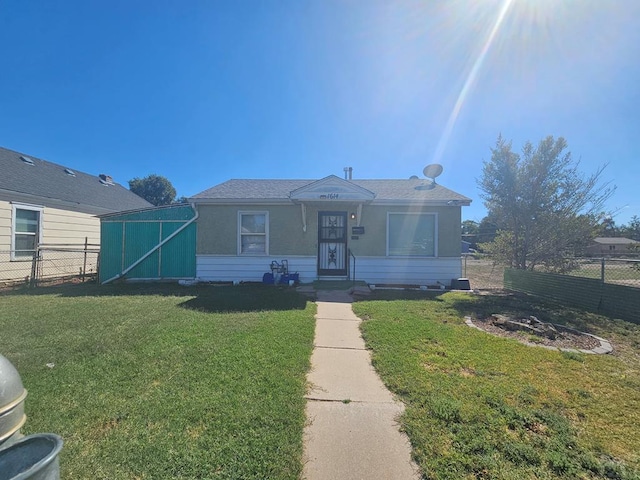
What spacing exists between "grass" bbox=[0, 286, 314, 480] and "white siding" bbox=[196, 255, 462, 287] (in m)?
3.84

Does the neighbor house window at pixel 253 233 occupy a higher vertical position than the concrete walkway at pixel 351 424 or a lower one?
higher

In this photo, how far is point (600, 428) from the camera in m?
2.41

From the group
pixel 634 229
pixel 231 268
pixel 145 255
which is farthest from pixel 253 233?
pixel 634 229

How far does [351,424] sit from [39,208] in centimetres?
1434

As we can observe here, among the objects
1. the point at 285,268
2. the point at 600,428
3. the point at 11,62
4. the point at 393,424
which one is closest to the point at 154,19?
the point at 11,62

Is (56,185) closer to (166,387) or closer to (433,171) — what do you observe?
(166,387)

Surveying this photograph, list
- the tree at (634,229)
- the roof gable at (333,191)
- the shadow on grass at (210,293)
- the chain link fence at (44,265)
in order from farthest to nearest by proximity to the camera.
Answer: the tree at (634,229) → the chain link fence at (44,265) → the roof gable at (333,191) → the shadow on grass at (210,293)

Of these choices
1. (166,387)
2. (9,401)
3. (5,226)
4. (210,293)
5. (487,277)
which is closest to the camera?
(9,401)

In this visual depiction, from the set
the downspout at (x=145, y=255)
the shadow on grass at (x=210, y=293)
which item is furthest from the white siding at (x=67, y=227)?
the shadow on grass at (x=210, y=293)

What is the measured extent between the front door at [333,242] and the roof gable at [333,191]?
1.16 meters

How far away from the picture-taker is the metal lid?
1419mm

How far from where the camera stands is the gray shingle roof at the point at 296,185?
9648 millimetres

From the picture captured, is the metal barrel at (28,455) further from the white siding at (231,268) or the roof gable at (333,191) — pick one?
the white siding at (231,268)

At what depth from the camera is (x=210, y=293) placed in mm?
8125
